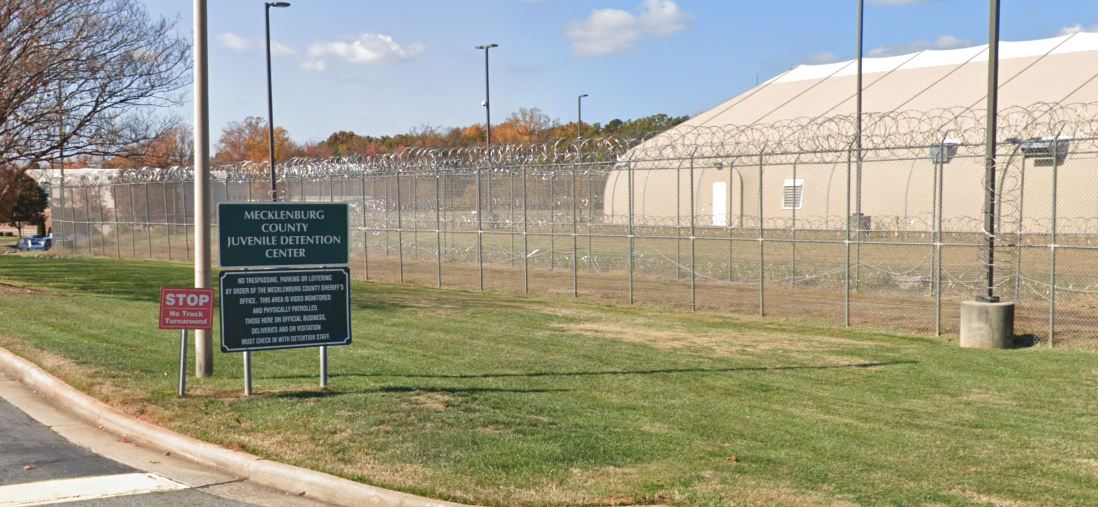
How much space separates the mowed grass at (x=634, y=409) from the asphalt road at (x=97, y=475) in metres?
0.43

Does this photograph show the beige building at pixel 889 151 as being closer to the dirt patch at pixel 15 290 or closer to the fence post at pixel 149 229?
the dirt patch at pixel 15 290

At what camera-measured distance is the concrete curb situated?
7.14 m

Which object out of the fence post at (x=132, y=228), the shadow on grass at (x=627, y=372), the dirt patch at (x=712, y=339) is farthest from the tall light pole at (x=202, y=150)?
the fence post at (x=132, y=228)

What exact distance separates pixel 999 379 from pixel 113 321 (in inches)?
496

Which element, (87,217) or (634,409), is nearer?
(634,409)

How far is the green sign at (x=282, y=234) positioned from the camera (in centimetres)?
995

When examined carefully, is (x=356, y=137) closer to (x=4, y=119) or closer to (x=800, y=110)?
(x=800, y=110)

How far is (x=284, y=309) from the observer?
10.1m

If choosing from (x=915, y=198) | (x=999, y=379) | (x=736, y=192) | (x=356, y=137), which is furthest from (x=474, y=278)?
(x=356, y=137)

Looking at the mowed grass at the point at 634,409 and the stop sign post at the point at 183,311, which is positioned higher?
the stop sign post at the point at 183,311

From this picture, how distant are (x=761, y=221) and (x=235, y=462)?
38.8 ft

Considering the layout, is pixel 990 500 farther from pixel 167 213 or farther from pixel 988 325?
pixel 167 213

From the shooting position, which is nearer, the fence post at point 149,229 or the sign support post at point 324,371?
the sign support post at point 324,371

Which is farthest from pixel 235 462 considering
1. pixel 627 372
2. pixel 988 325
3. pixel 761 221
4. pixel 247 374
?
pixel 761 221
